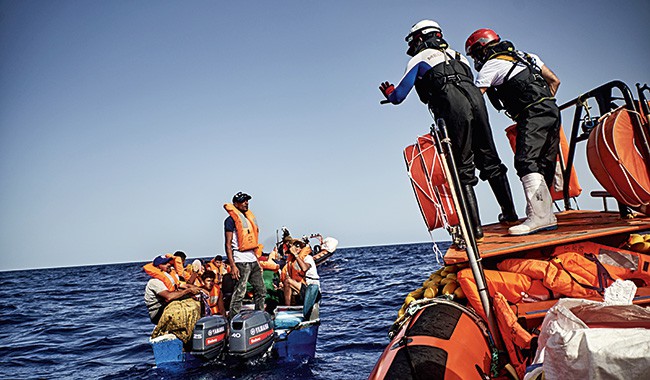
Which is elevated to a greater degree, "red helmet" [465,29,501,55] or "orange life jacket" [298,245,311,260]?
"red helmet" [465,29,501,55]

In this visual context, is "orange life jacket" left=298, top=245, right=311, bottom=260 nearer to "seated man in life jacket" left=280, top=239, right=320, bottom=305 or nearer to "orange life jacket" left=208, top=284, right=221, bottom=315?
"seated man in life jacket" left=280, top=239, right=320, bottom=305

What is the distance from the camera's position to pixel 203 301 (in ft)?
29.9

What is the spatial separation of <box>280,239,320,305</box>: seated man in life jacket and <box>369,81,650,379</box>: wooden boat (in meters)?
5.46

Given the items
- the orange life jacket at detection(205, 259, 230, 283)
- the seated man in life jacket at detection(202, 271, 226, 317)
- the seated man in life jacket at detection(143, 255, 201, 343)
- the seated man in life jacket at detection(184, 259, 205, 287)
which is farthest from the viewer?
the orange life jacket at detection(205, 259, 230, 283)

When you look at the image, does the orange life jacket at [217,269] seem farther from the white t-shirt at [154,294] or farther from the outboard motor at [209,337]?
the outboard motor at [209,337]

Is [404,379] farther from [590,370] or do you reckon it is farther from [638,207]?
[638,207]

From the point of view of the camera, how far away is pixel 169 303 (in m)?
8.16

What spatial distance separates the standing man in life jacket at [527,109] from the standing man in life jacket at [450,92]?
10.4 inches

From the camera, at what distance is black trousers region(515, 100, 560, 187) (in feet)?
11.8

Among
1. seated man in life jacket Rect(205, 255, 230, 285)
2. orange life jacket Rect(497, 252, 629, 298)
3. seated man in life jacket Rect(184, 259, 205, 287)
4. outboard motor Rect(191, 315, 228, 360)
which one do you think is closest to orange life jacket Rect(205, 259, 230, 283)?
seated man in life jacket Rect(205, 255, 230, 285)

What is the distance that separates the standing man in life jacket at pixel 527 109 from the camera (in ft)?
11.4

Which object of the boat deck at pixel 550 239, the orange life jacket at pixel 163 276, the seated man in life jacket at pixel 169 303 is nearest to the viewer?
the boat deck at pixel 550 239

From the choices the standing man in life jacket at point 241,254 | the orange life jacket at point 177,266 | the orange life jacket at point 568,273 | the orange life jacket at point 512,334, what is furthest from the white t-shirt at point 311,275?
the orange life jacket at point 512,334

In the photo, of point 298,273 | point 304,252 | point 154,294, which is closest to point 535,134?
point 304,252
